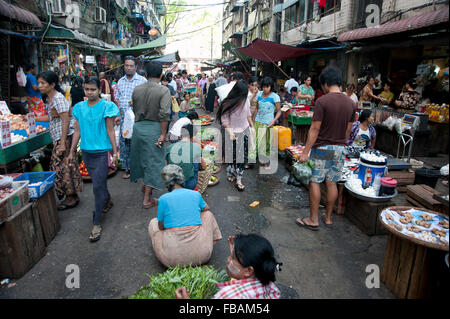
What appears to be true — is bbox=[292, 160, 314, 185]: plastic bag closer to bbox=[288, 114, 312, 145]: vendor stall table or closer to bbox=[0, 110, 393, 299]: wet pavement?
bbox=[0, 110, 393, 299]: wet pavement

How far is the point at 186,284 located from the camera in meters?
2.55

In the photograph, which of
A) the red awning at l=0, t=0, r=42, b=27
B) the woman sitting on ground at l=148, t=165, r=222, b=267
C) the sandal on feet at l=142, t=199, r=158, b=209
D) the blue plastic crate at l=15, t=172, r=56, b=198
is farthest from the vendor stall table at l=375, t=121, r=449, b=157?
the red awning at l=0, t=0, r=42, b=27

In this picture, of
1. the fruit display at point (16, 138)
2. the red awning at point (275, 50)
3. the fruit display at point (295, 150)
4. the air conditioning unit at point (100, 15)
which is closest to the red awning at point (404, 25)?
the red awning at point (275, 50)

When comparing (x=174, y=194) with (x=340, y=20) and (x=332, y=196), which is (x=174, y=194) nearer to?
(x=332, y=196)

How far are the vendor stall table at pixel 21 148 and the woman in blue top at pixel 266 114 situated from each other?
4.34 meters

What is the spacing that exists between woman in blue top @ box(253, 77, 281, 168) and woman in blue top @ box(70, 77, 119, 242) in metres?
3.57

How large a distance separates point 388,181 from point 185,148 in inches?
108

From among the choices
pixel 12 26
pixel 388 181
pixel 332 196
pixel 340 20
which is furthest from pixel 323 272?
pixel 340 20

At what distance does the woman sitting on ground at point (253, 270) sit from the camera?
6.59 feet

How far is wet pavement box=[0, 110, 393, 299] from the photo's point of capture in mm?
3016

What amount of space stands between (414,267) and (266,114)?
14.9 ft

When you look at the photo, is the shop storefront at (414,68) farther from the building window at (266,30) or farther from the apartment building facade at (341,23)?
the building window at (266,30)

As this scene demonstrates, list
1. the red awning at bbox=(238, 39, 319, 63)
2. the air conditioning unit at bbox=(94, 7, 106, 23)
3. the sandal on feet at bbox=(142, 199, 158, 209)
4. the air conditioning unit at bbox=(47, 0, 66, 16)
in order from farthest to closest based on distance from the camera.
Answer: the air conditioning unit at bbox=(94, 7, 106, 23), the red awning at bbox=(238, 39, 319, 63), the air conditioning unit at bbox=(47, 0, 66, 16), the sandal on feet at bbox=(142, 199, 158, 209)

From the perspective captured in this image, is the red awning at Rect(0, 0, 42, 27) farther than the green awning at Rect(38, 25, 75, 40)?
No
